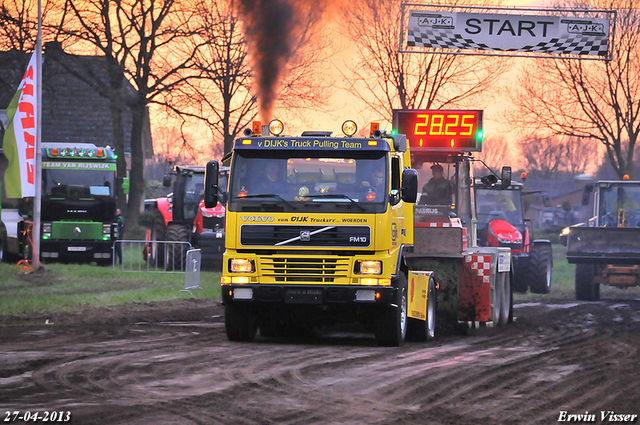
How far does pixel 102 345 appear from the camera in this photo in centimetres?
1145

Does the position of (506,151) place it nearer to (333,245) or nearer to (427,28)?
(427,28)

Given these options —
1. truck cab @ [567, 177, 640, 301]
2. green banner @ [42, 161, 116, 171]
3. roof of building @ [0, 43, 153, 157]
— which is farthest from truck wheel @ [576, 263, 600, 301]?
roof of building @ [0, 43, 153, 157]

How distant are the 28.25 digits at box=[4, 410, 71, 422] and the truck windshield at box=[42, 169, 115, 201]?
2099cm

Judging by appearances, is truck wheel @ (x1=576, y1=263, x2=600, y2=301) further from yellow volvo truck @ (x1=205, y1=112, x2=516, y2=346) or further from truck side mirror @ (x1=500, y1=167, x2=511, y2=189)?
yellow volvo truck @ (x1=205, y1=112, x2=516, y2=346)

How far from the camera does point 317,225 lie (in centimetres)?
1140

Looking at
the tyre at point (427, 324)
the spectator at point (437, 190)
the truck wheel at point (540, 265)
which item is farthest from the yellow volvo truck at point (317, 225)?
the truck wheel at point (540, 265)

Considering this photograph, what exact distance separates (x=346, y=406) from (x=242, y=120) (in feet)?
103

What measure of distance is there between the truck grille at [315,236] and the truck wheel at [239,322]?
114cm

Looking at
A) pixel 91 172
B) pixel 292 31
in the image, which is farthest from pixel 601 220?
pixel 91 172

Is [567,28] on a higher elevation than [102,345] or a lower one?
higher

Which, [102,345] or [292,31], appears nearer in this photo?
[102,345]

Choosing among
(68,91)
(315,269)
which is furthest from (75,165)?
(315,269)

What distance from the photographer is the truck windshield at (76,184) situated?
27.3 meters

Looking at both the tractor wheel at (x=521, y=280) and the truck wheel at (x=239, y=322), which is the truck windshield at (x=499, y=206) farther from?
the truck wheel at (x=239, y=322)
